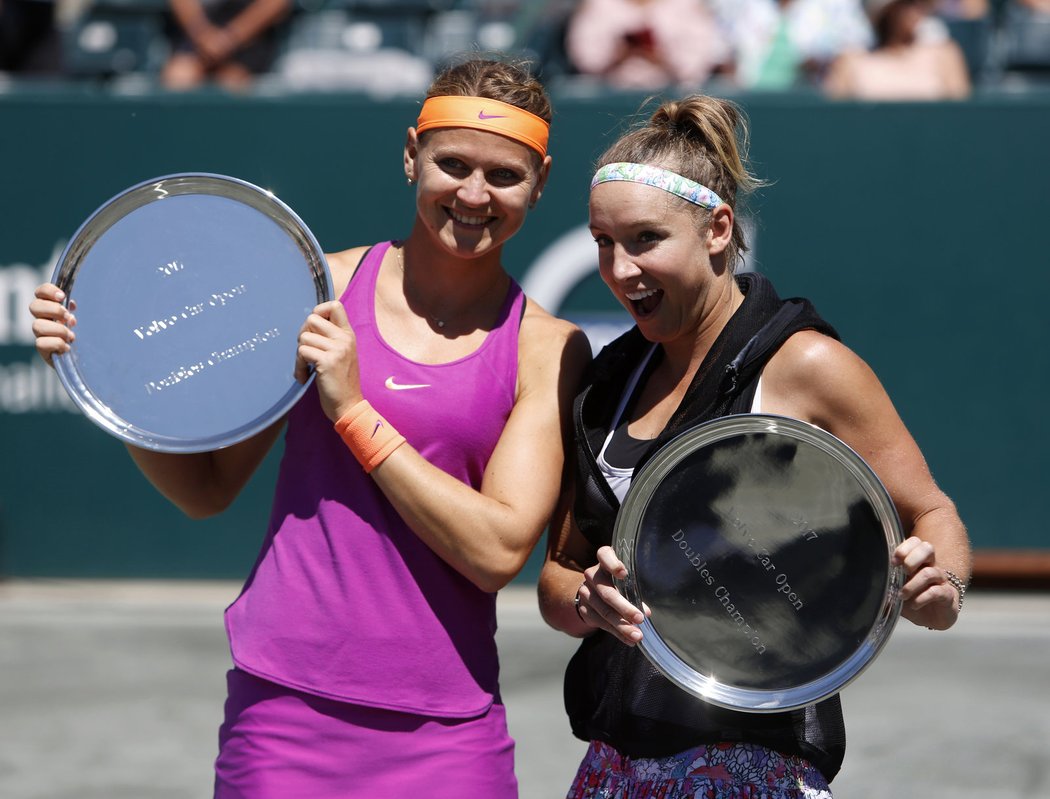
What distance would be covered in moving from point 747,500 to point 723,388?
182mm

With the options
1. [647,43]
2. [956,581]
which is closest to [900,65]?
[647,43]

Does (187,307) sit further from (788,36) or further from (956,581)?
(788,36)

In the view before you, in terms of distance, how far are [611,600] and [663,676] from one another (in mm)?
213

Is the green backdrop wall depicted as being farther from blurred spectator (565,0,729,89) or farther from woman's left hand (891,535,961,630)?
woman's left hand (891,535,961,630)

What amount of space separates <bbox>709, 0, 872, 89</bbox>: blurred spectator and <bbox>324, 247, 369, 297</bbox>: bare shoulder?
181 inches

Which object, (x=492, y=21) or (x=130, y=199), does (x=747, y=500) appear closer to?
(x=130, y=199)

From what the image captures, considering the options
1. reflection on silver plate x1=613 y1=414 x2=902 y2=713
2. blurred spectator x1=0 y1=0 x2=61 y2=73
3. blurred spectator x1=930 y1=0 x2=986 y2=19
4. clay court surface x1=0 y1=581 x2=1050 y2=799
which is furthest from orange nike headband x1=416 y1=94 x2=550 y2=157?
blurred spectator x1=0 y1=0 x2=61 y2=73

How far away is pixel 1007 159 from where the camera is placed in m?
6.04

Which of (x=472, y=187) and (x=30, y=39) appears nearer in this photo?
(x=472, y=187)

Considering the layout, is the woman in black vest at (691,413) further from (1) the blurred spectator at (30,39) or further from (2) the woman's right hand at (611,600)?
(1) the blurred spectator at (30,39)

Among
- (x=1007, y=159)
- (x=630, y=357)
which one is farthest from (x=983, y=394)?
(x=630, y=357)

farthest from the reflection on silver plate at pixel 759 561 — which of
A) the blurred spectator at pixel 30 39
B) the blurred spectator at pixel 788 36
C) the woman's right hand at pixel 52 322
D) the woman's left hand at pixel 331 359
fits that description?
the blurred spectator at pixel 30 39

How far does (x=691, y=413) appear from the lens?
218 centimetres

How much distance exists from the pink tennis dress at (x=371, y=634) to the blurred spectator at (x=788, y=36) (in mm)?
4822
